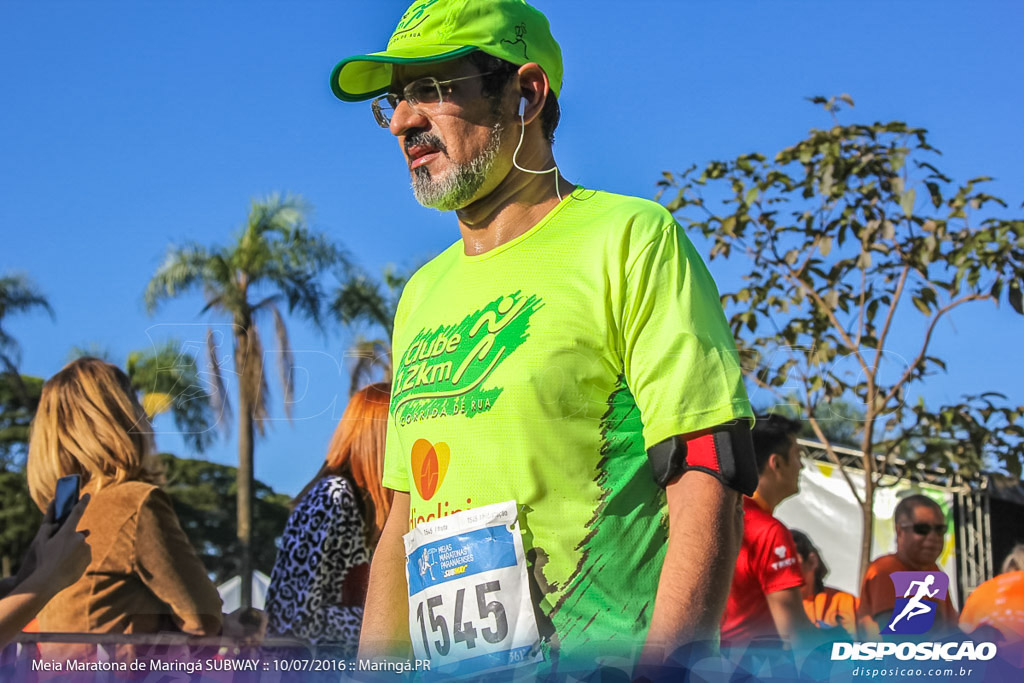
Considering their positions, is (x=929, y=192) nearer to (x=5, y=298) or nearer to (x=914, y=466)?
(x=914, y=466)

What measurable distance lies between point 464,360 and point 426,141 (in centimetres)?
41

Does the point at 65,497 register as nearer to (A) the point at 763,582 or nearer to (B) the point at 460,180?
(B) the point at 460,180

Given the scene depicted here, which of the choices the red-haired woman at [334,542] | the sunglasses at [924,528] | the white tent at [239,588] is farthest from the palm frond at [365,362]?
the white tent at [239,588]

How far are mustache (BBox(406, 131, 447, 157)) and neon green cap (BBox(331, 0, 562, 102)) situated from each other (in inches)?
5.0

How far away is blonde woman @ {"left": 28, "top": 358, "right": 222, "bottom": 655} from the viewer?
119 inches

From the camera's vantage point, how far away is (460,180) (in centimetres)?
181

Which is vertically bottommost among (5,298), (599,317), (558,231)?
(599,317)

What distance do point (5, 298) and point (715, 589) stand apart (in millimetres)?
10509

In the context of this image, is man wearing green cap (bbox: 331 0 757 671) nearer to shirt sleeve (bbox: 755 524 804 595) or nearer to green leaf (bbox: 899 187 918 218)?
shirt sleeve (bbox: 755 524 804 595)

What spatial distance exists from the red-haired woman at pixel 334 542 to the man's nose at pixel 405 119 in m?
1.70

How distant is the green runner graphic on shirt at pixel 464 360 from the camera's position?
5.28 ft

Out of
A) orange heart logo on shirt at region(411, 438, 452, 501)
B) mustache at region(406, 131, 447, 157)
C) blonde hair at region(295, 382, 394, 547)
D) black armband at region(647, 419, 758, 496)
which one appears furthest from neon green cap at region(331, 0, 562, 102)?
blonde hair at region(295, 382, 394, 547)

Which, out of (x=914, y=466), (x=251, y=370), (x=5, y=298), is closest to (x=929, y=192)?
(x=914, y=466)

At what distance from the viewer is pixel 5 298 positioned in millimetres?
10461
